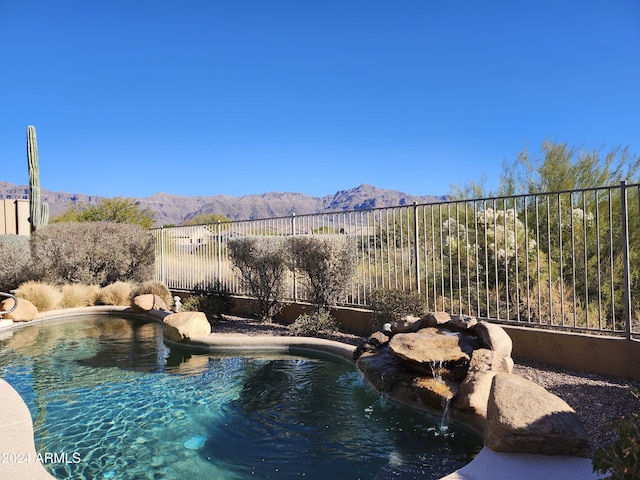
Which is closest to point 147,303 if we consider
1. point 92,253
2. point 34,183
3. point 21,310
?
point 21,310

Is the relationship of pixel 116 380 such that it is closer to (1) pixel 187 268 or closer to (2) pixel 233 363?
(2) pixel 233 363

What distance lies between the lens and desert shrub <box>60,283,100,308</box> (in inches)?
468

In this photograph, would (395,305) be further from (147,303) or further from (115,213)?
(115,213)

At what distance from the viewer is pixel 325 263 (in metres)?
7.92

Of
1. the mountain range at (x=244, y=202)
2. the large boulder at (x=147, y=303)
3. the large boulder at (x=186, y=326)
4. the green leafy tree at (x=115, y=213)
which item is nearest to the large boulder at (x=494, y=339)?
the large boulder at (x=186, y=326)

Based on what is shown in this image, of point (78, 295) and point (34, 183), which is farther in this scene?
point (34, 183)

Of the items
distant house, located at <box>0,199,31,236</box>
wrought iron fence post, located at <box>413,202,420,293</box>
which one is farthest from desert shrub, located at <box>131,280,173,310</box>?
distant house, located at <box>0,199,31,236</box>

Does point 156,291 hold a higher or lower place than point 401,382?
higher

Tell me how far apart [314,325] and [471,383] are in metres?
3.90

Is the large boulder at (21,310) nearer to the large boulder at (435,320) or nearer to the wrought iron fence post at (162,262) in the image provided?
the wrought iron fence post at (162,262)

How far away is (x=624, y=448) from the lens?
1779 millimetres

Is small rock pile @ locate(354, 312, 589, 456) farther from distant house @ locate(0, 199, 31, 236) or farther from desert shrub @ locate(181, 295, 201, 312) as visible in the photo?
distant house @ locate(0, 199, 31, 236)

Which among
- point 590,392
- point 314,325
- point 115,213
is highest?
point 115,213

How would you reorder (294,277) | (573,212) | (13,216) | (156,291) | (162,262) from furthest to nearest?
(13,216) < (162,262) < (156,291) < (294,277) < (573,212)
